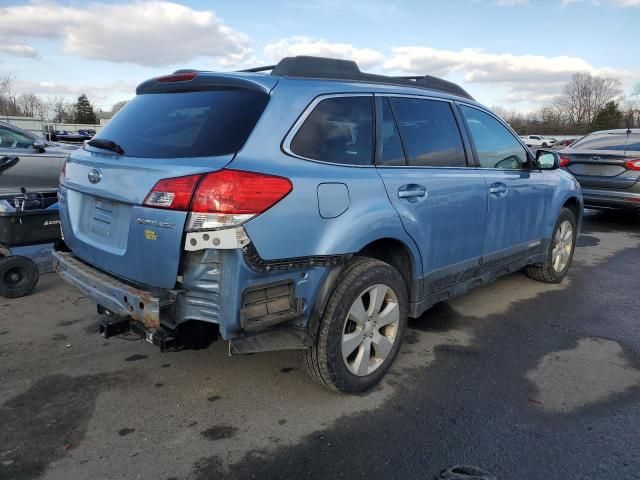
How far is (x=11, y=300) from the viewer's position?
15.4 feet

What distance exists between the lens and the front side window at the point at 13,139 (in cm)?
709

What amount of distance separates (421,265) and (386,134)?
2.95 ft

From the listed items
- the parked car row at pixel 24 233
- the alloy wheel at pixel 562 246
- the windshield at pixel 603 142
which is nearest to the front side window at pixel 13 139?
the parked car row at pixel 24 233

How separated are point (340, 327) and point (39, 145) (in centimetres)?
635

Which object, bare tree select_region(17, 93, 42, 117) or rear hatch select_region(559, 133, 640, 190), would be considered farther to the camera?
bare tree select_region(17, 93, 42, 117)

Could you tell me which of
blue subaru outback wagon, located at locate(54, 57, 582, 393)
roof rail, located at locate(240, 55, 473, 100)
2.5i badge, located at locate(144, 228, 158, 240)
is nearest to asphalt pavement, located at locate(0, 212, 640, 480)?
blue subaru outback wagon, located at locate(54, 57, 582, 393)

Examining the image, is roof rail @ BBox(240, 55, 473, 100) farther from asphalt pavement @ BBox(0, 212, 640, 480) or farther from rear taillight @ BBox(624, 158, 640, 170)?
rear taillight @ BBox(624, 158, 640, 170)

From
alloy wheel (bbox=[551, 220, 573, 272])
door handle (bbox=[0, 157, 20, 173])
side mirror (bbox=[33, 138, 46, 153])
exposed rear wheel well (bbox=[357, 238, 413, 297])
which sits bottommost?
alloy wheel (bbox=[551, 220, 573, 272])

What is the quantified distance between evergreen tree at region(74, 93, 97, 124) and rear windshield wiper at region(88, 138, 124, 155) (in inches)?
3230

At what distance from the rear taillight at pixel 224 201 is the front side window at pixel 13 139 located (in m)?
6.18

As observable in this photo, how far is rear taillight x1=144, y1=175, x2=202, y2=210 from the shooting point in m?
2.40

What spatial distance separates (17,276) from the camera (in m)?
4.78

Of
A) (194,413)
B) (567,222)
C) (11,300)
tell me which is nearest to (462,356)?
(194,413)

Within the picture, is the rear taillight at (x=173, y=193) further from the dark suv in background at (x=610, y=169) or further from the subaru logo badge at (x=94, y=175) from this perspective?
the dark suv in background at (x=610, y=169)
